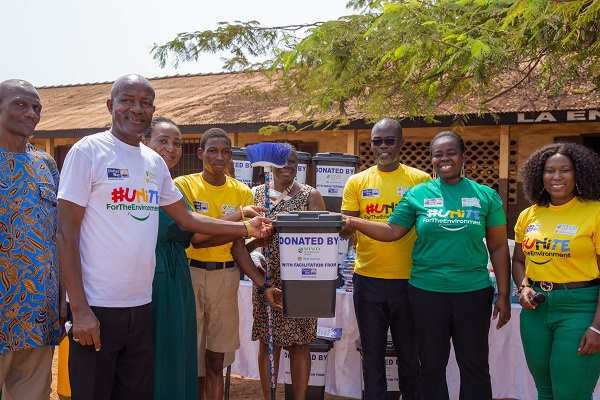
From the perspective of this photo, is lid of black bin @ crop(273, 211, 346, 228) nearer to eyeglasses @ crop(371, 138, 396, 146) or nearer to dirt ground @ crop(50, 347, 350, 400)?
eyeglasses @ crop(371, 138, 396, 146)

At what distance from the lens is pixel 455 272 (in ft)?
12.1

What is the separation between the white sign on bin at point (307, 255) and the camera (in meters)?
3.50

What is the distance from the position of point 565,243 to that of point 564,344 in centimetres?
56

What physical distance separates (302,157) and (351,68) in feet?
3.89

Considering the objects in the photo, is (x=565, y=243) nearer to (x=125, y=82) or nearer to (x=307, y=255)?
(x=307, y=255)

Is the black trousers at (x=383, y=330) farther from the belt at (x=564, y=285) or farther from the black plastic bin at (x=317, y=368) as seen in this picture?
the belt at (x=564, y=285)

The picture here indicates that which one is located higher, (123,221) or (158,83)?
(158,83)

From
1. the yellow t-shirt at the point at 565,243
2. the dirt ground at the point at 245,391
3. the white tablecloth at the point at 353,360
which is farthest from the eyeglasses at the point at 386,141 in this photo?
A: the dirt ground at the point at 245,391

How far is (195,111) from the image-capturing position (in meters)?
13.6

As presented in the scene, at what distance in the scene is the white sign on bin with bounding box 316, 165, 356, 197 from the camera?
21.2ft

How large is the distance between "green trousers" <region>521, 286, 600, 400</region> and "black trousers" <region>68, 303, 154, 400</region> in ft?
7.19

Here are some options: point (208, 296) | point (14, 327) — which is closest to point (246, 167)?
point (208, 296)

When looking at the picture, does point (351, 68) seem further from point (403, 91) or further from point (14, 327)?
point (14, 327)

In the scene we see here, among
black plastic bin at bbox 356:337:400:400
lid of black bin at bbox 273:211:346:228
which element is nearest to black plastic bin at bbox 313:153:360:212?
black plastic bin at bbox 356:337:400:400
